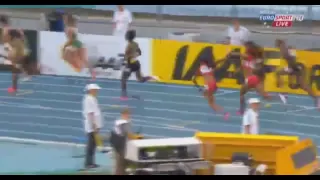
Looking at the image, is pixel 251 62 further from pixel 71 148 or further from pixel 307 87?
pixel 71 148

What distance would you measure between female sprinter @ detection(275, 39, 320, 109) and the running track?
362mm

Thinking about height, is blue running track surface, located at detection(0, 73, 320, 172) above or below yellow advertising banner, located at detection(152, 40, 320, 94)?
below

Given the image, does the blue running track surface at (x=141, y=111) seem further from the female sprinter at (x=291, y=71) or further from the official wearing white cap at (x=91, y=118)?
the official wearing white cap at (x=91, y=118)

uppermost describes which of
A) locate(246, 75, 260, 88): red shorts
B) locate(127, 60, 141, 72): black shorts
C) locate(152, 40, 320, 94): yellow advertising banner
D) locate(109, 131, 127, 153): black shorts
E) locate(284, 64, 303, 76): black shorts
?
locate(152, 40, 320, 94): yellow advertising banner

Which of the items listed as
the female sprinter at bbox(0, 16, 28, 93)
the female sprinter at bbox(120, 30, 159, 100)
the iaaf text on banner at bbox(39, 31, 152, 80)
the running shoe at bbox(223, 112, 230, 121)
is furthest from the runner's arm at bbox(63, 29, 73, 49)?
the running shoe at bbox(223, 112, 230, 121)

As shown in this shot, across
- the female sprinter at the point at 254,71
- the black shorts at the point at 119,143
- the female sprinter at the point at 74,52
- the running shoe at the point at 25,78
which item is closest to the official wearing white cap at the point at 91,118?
the black shorts at the point at 119,143

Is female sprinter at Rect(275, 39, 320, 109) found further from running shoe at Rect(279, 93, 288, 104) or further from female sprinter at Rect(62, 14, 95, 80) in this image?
female sprinter at Rect(62, 14, 95, 80)

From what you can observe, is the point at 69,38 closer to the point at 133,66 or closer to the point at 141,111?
the point at 133,66

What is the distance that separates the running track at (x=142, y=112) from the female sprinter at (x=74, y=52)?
440mm

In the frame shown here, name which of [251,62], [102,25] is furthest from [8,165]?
[102,25]

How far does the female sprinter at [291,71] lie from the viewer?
67.6ft

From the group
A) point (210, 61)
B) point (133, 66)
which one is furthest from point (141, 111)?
point (210, 61)

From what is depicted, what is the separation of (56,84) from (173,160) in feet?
41.8

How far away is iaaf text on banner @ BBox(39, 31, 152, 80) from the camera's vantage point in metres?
23.5
